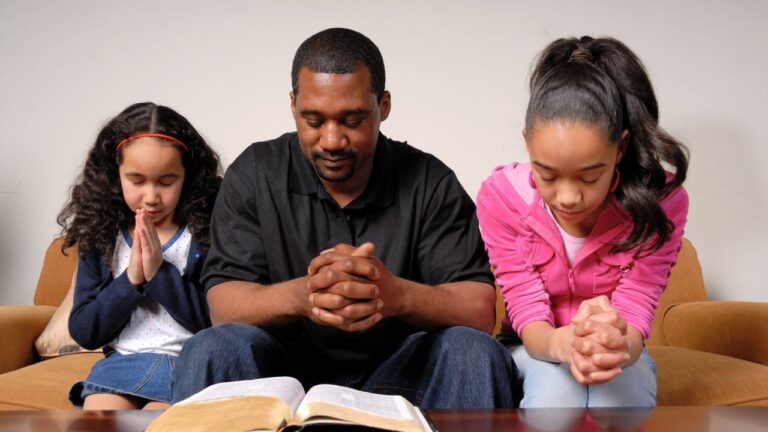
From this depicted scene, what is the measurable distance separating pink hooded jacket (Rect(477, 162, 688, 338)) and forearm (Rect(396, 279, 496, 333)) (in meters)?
0.05

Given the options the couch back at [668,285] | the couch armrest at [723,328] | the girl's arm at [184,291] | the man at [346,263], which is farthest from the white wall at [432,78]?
the man at [346,263]

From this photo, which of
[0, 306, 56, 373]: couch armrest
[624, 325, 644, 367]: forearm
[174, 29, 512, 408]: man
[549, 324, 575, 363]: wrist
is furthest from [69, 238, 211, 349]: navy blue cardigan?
[624, 325, 644, 367]: forearm

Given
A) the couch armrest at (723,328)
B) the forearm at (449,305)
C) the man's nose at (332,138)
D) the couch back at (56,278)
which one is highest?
the man's nose at (332,138)

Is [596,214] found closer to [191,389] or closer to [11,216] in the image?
[191,389]

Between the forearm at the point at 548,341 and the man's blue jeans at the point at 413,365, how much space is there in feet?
0.20

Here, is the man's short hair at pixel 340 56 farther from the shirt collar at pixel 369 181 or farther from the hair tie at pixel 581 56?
the hair tie at pixel 581 56

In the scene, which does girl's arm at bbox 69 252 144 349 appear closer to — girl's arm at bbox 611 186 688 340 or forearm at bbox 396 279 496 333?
forearm at bbox 396 279 496 333

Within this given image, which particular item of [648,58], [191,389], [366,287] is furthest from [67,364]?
[648,58]

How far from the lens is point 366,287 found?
144 cm

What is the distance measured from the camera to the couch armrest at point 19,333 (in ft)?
7.04

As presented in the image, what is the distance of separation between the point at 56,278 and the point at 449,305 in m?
1.46

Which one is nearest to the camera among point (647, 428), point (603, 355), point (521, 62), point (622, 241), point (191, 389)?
point (647, 428)

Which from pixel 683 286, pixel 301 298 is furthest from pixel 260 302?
pixel 683 286

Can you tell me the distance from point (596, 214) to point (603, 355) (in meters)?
0.38
